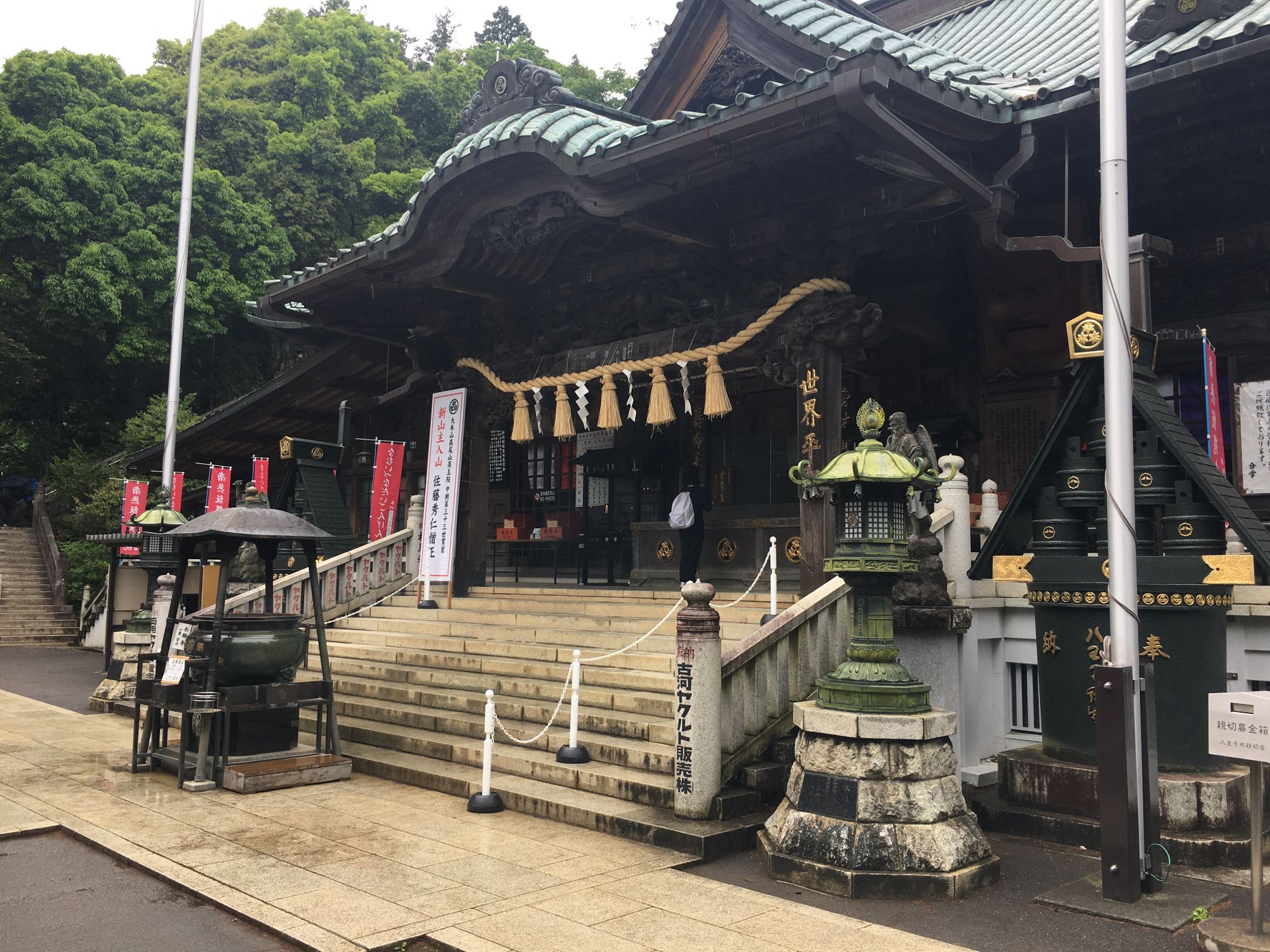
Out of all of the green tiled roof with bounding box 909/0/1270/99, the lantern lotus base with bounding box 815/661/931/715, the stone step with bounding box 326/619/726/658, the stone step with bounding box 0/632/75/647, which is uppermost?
the green tiled roof with bounding box 909/0/1270/99

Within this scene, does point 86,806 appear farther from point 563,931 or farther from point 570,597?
point 570,597

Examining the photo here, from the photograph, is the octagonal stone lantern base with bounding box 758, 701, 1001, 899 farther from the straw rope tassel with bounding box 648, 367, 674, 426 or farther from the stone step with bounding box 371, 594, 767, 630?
the straw rope tassel with bounding box 648, 367, 674, 426

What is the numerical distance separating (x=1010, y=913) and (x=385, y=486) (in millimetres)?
14591

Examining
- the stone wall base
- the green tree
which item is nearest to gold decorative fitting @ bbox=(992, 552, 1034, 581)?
the stone wall base

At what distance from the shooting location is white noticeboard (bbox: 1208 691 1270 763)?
466 centimetres

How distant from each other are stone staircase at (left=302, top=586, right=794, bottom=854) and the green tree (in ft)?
175

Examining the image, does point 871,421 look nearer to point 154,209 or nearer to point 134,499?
point 134,499

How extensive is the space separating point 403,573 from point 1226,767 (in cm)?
1177

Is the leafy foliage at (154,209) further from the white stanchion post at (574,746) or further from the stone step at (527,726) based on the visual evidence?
the white stanchion post at (574,746)

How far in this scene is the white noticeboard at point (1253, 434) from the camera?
1025 cm

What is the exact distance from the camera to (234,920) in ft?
17.5

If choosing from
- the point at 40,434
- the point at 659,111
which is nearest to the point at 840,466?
the point at 659,111

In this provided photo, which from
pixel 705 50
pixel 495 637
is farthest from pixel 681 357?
pixel 705 50

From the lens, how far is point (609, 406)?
12492 millimetres
